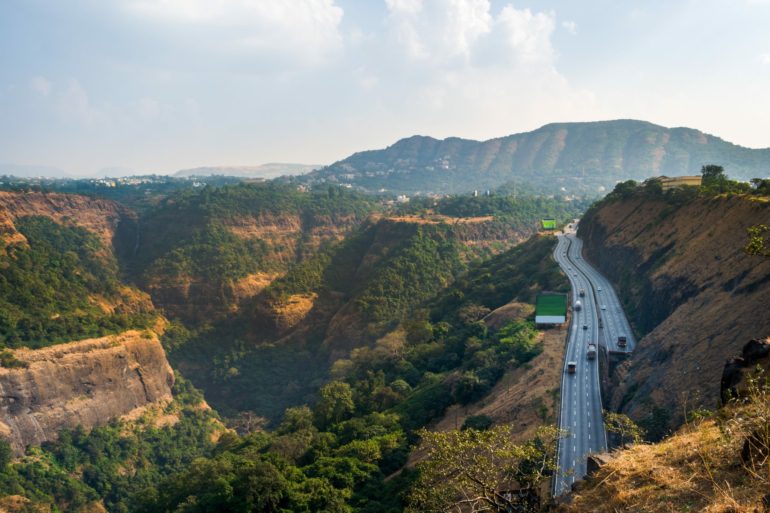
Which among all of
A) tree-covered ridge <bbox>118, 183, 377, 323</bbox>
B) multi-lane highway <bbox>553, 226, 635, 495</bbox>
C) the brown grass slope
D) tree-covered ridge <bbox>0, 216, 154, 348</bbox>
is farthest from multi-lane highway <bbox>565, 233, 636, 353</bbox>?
tree-covered ridge <bbox>118, 183, 377, 323</bbox>

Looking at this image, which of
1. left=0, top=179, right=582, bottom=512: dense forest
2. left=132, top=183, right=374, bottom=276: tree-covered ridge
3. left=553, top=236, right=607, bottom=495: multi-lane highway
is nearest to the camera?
left=553, top=236, right=607, bottom=495: multi-lane highway

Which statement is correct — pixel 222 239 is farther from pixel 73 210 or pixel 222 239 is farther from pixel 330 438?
pixel 330 438

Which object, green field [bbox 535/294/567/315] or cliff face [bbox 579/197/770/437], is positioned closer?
cliff face [bbox 579/197/770/437]

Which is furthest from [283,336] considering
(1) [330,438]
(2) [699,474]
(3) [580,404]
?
(2) [699,474]

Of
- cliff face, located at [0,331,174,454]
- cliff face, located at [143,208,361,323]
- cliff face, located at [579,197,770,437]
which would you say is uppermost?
cliff face, located at [579,197,770,437]

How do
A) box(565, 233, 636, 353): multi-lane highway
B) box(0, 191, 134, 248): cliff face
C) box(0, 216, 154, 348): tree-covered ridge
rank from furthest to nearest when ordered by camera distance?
box(0, 191, 134, 248): cliff face, box(0, 216, 154, 348): tree-covered ridge, box(565, 233, 636, 353): multi-lane highway

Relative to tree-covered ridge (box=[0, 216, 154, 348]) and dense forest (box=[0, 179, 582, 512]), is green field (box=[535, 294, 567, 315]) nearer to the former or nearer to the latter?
dense forest (box=[0, 179, 582, 512])

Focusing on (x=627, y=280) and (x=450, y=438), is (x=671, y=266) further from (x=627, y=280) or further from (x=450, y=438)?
(x=450, y=438)
